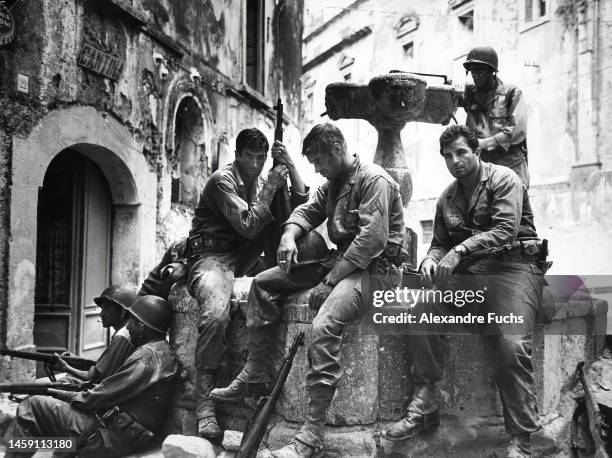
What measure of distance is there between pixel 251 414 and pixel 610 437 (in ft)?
8.11

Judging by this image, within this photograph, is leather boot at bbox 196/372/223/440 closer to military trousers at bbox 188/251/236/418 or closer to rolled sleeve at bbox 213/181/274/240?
military trousers at bbox 188/251/236/418

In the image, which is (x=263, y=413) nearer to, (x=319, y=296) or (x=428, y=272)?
(x=319, y=296)

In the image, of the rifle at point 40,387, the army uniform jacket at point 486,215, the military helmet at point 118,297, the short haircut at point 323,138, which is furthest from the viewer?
the military helmet at point 118,297

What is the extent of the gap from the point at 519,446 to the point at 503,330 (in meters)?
0.66

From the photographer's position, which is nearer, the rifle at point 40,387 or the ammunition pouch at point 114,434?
the ammunition pouch at point 114,434

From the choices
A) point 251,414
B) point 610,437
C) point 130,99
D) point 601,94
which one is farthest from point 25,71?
point 601,94

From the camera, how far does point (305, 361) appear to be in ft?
11.8

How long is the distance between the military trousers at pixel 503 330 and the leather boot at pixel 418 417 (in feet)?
0.25

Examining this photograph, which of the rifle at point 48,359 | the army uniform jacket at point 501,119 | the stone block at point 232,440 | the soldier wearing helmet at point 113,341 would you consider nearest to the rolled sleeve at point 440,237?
the army uniform jacket at point 501,119

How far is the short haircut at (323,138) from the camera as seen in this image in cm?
356

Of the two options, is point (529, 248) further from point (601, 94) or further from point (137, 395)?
point (601, 94)

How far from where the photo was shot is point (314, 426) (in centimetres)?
319

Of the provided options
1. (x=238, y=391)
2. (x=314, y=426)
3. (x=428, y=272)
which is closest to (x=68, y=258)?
(x=238, y=391)

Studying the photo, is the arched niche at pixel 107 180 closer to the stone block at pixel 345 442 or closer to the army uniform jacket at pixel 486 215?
the stone block at pixel 345 442
